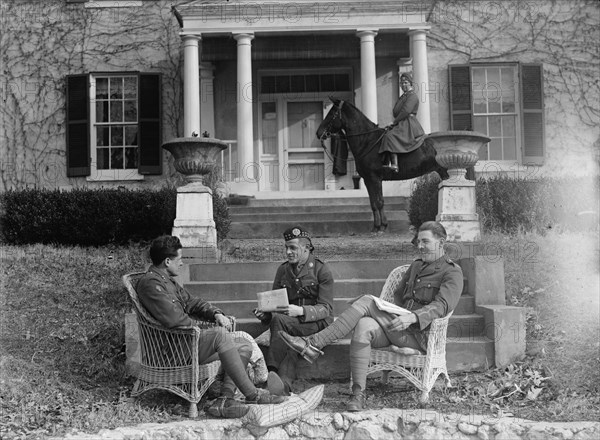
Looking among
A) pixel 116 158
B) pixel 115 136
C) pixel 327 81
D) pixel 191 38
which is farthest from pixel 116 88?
pixel 327 81

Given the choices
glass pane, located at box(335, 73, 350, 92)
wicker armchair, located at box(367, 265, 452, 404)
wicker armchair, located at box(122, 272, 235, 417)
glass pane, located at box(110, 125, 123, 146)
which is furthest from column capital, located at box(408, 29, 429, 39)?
wicker armchair, located at box(122, 272, 235, 417)

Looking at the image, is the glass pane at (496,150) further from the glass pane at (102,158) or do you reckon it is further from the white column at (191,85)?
the glass pane at (102,158)

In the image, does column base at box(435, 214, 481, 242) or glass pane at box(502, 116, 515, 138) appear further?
glass pane at box(502, 116, 515, 138)

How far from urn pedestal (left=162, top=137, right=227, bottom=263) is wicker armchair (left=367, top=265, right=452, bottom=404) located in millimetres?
2725

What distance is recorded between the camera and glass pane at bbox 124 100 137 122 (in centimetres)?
1522

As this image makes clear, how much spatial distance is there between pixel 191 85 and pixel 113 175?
2659mm

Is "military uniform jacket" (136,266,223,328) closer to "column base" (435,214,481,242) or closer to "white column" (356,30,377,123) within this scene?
"column base" (435,214,481,242)

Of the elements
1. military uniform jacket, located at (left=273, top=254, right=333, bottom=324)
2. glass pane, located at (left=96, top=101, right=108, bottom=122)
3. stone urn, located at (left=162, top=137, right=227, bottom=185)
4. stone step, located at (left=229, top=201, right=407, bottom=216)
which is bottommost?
military uniform jacket, located at (left=273, top=254, right=333, bottom=324)

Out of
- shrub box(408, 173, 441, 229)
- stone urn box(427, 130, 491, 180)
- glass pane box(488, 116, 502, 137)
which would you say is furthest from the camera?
glass pane box(488, 116, 502, 137)

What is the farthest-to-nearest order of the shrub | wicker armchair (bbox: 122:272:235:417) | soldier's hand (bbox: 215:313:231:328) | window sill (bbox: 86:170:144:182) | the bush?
1. window sill (bbox: 86:170:144:182)
2. the bush
3. the shrub
4. soldier's hand (bbox: 215:313:231:328)
5. wicker armchair (bbox: 122:272:235:417)

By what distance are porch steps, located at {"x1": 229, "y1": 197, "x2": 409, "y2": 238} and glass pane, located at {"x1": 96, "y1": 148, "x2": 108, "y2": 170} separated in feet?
12.5

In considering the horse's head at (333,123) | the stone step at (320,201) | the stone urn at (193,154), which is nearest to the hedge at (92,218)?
the horse's head at (333,123)

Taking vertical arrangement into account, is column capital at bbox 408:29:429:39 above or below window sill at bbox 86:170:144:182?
above

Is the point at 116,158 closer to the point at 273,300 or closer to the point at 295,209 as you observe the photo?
the point at 295,209
